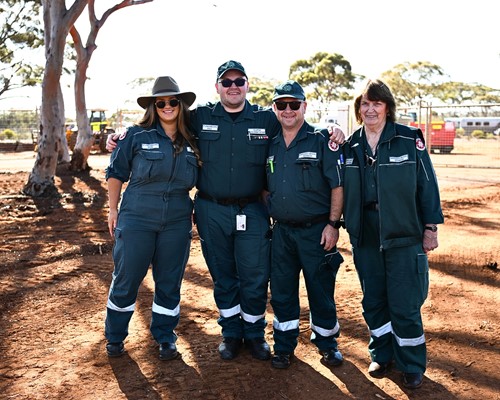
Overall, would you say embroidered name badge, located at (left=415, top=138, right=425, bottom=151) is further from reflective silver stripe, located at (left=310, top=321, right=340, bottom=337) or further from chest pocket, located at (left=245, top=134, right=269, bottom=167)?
reflective silver stripe, located at (left=310, top=321, right=340, bottom=337)

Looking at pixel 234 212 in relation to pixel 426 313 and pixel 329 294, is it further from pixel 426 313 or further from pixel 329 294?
pixel 426 313

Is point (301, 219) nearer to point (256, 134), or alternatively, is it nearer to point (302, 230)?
point (302, 230)

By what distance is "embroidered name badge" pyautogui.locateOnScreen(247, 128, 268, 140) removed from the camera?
13.5 feet

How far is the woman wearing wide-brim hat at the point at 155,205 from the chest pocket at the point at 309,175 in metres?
0.75

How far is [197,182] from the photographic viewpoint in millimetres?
4219

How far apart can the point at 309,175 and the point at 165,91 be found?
3.86 feet

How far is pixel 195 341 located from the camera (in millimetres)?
4414

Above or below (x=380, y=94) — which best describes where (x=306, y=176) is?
below

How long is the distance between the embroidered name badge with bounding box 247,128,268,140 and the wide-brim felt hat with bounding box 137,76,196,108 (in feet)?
1.72

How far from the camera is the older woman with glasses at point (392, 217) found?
11.7 feet

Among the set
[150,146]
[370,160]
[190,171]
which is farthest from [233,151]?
[370,160]

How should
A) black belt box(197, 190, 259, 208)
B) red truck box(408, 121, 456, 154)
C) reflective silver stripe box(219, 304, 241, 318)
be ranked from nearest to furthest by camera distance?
black belt box(197, 190, 259, 208), reflective silver stripe box(219, 304, 241, 318), red truck box(408, 121, 456, 154)

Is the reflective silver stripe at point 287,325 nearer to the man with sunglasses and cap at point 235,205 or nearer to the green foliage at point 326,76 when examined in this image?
the man with sunglasses and cap at point 235,205

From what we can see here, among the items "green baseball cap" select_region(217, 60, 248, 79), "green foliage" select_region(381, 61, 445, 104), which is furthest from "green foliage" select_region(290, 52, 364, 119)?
"green baseball cap" select_region(217, 60, 248, 79)
